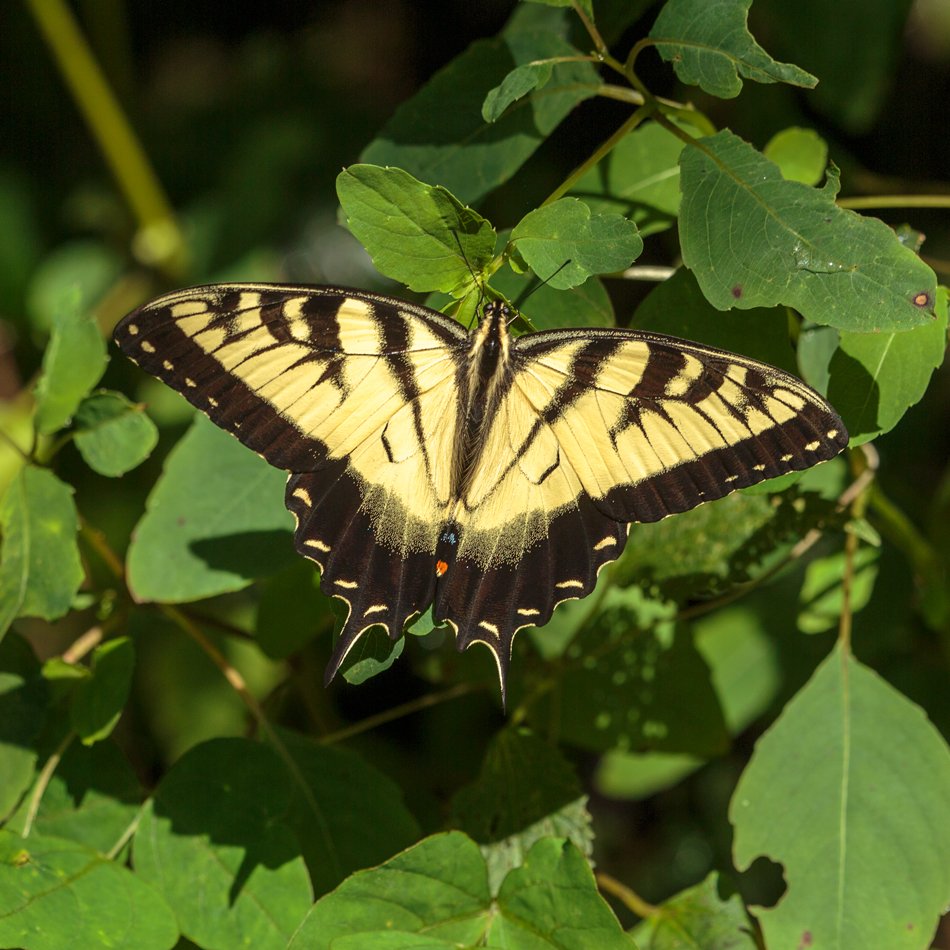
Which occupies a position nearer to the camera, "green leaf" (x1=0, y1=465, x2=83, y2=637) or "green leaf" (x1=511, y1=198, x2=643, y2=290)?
"green leaf" (x1=511, y1=198, x2=643, y2=290)

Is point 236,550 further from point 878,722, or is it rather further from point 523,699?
point 878,722

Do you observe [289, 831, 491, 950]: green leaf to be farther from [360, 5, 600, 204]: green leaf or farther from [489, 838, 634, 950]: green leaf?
[360, 5, 600, 204]: green leaf

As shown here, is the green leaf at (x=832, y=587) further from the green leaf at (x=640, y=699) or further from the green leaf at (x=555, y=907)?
the green leaf at (x=555, y=907)

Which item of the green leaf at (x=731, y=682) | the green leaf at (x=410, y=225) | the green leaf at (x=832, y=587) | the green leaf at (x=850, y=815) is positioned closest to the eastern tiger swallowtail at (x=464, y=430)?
the green leaf at (x=410, y=225)

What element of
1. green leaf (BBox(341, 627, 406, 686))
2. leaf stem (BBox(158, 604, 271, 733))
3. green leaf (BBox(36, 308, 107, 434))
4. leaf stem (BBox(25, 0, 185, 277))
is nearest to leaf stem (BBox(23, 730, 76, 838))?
leaf stem (BBox(158, 604, 271, 733))

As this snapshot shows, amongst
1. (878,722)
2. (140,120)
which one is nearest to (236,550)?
(878,722)

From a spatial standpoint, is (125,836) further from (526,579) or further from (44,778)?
(526,579)
